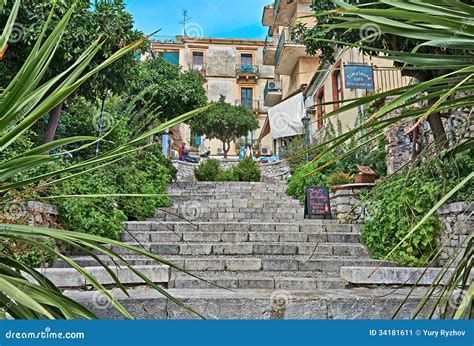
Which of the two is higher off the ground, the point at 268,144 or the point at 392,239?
the point at 268,144

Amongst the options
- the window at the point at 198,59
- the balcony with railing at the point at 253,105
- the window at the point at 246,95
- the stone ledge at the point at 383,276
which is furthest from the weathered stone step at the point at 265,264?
the window at the point at 198,59

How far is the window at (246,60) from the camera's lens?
2891 cm

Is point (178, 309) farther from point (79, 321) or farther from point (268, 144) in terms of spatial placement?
point (268, 144)

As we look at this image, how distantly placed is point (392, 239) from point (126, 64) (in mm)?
4457

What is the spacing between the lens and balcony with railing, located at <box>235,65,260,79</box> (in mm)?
27761

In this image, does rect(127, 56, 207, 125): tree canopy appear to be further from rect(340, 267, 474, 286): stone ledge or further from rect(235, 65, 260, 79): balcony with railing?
rect(235, 65, 260, 79): balcony with railing

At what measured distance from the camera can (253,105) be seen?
27.6m

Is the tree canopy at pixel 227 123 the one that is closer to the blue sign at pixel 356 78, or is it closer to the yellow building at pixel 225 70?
the yellow building at pixel 225 70

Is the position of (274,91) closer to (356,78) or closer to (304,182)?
(304,182)

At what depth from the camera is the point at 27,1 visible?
4402 millimetres

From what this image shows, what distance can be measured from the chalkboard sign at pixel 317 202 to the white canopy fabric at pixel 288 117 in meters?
10.3

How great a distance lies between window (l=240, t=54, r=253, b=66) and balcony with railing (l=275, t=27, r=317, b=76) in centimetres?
1122

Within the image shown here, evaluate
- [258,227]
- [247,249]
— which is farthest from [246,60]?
[247,249]

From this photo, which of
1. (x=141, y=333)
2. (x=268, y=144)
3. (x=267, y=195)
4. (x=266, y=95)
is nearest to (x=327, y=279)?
(x=141, y=333)
